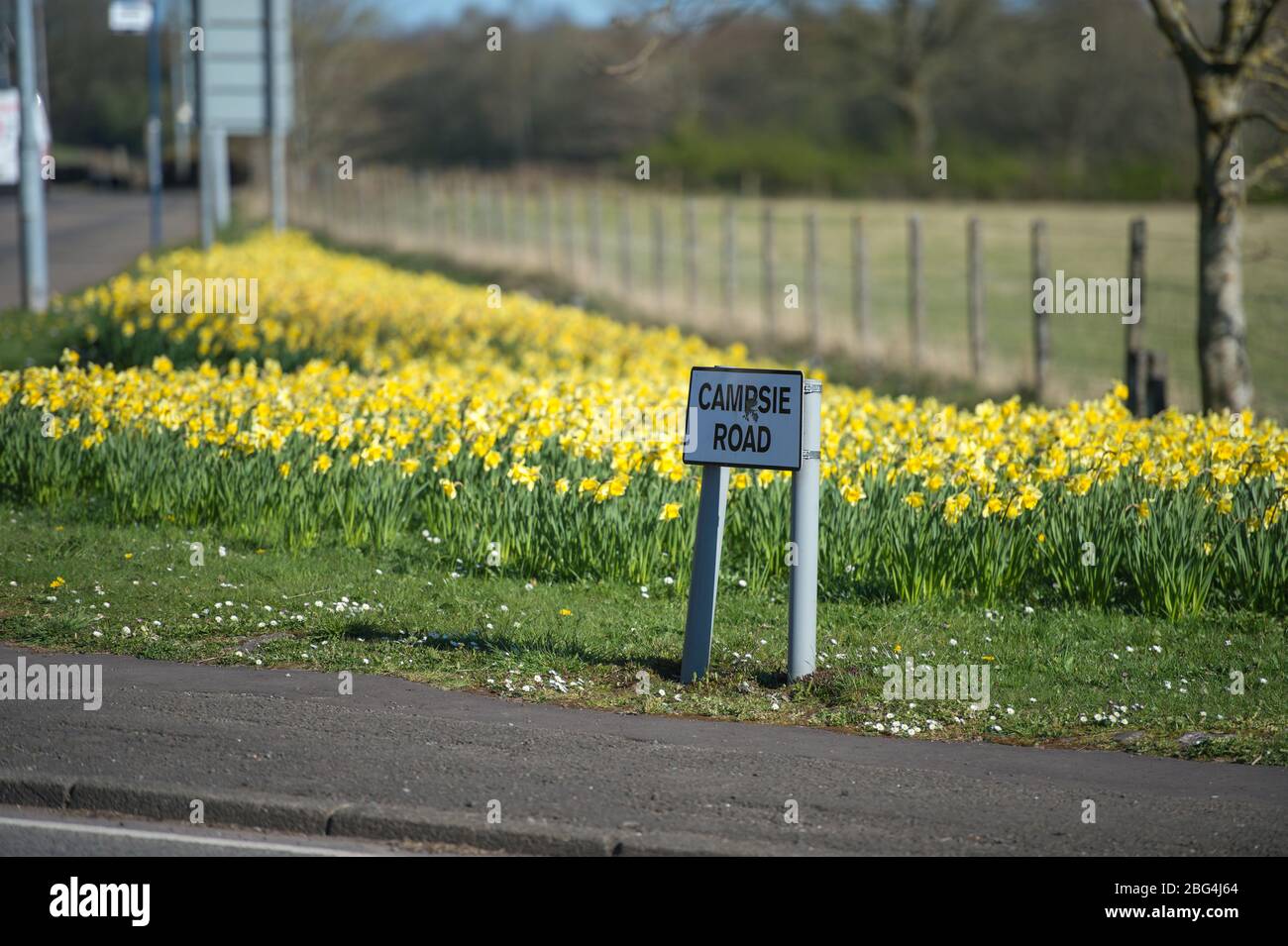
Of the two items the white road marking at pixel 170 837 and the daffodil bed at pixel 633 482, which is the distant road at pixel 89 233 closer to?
the daffodil bed at pixel 633 482

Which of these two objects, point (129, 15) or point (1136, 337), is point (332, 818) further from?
point (129, 15)

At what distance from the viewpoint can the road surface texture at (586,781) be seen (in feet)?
16.8

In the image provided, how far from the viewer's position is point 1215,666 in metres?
6.96

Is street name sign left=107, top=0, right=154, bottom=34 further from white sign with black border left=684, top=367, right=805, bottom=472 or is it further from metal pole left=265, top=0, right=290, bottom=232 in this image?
white sign with black border left=684, top=367, right=805, bottom=472

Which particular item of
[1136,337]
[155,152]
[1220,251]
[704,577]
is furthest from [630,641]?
[155,152]

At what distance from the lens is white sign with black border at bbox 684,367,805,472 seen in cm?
642

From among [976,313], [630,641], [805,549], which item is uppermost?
[976,313]

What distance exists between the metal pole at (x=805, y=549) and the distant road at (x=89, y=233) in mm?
17006

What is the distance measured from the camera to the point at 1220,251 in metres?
12.7

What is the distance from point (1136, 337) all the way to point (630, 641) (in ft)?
29.1

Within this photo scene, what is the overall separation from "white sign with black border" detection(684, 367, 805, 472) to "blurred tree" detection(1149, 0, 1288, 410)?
7182 mm

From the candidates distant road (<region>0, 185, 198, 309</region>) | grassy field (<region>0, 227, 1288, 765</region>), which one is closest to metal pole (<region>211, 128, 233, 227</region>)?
distant road (<region>0, 185, 198, 309</region>)

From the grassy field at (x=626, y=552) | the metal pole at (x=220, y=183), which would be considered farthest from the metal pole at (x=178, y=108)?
the grassy field at (x=626, y=552)
